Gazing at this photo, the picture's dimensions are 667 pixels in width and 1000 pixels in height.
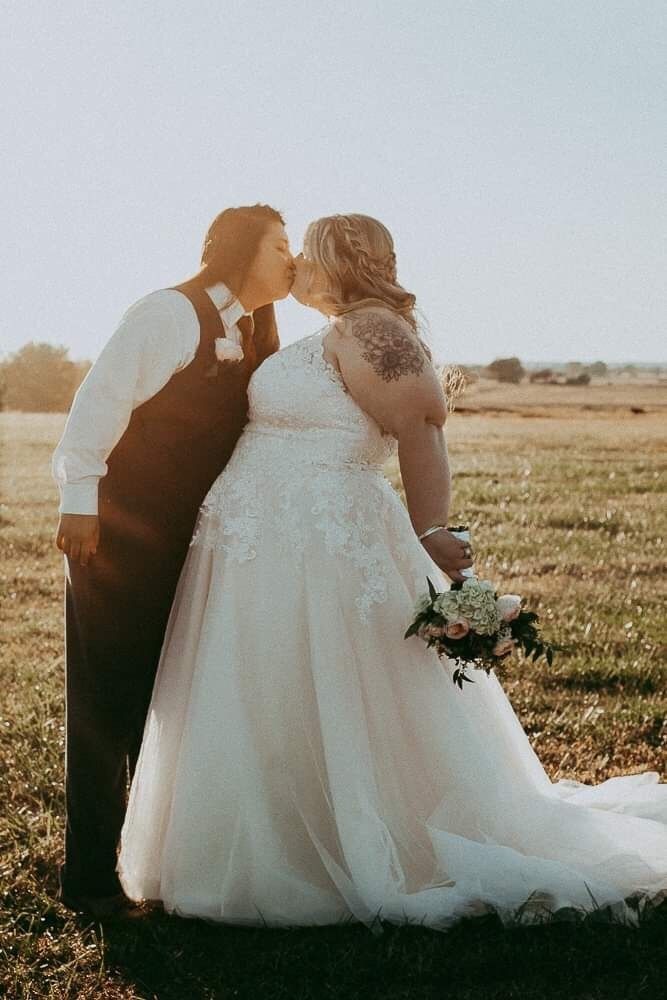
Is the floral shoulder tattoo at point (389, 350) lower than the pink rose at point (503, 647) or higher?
higher

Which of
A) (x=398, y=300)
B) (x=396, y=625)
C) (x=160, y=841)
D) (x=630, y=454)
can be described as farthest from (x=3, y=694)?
(x=630, y=454)

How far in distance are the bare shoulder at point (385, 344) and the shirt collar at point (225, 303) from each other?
58 cm

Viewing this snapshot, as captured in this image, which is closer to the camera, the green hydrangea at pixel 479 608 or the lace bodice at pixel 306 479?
the green hydrangea at pixel 479 608

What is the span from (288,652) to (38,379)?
47330mm

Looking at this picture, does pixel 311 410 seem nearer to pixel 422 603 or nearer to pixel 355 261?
pixel 355 261

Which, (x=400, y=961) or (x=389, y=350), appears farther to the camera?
(x=389, y=350)

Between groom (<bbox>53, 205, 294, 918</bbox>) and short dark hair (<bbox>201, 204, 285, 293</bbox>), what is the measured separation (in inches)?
6.0

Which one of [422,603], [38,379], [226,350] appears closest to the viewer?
[422,603]

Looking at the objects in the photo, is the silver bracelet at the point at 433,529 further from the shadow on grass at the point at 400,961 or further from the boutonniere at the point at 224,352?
the shadow on grass at the point at 400,961

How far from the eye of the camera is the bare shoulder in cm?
419

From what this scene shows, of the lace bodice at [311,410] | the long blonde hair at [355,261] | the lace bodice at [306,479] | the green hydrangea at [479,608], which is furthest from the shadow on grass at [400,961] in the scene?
the long blonde hair at [355,261]

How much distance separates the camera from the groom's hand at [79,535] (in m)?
4.24

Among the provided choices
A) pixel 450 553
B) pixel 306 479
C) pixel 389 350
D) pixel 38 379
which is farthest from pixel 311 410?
pixel 38 379

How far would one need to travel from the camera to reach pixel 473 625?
13.1 ft
